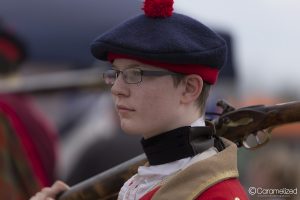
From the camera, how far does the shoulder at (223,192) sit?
95.5 inches

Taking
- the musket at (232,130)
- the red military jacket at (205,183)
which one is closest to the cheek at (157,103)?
the red military jacket at (205,183)

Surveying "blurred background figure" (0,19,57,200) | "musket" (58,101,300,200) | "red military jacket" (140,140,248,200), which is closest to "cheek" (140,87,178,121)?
"red military jacket" (140,140,248,200)

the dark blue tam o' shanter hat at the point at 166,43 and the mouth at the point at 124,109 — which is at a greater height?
the dark blue tam o' shanter hat at the point at 166,43

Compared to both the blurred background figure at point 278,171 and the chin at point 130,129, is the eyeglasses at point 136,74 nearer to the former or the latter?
the chin at point 130,129

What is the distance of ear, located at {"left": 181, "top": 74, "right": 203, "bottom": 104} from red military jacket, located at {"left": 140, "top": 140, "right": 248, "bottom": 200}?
0.62 ft

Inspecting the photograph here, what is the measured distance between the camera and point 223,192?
244 cm

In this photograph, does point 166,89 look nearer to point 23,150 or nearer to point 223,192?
point 223,192

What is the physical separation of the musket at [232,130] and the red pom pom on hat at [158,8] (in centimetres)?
49

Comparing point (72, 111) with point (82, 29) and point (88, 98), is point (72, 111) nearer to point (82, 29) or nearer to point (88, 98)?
point (88, 98)

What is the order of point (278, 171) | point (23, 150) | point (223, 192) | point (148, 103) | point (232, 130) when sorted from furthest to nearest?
point (23, 150), point (278, 171), point (232, 130), point (148, 103), point (223, 192)

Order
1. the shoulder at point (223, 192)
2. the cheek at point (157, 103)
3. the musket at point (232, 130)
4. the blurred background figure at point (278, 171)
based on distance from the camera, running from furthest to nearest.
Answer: the blurred background figure at point (278, 171)
the musket at point (232, 130)
the cheek at point (157, 103)
the shoulder at point (223, 192)

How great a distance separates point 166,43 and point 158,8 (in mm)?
121

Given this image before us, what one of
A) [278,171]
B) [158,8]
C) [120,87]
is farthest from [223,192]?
[278,171]

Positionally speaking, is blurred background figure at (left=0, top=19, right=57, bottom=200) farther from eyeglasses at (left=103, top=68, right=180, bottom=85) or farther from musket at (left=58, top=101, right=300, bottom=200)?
eyeglasses at (left=103, top=68, right=180, bottom=85)
